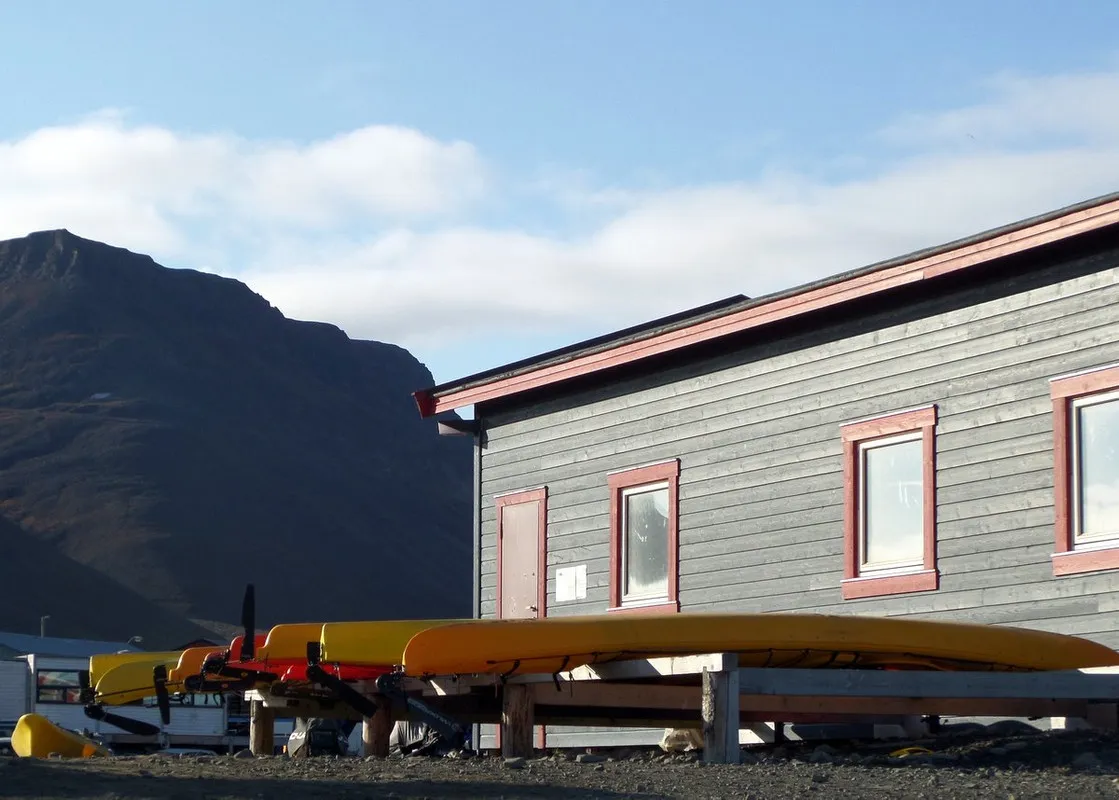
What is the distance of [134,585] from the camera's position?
348ft

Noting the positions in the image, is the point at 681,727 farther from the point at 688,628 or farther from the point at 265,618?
the point at 265,618

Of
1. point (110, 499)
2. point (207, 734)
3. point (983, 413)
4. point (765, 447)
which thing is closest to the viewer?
point (983, 413)

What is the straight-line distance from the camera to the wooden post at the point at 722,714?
1000cm

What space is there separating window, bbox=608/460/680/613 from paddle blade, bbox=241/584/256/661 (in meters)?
5.54

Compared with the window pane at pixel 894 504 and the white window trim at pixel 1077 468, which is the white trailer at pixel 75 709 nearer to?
the window pane at pixel 894 504

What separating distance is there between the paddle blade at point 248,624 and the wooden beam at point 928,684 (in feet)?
12.3

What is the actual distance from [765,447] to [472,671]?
592 centimetres

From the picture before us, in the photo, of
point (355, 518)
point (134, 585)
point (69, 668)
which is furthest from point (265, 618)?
point (69, 668)

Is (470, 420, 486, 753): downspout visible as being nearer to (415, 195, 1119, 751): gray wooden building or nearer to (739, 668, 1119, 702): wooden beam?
(415, 195, 1119, 751): gray wooden building

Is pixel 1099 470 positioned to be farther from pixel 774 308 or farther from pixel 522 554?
pixel 522 554

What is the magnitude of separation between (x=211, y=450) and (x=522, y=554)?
111m

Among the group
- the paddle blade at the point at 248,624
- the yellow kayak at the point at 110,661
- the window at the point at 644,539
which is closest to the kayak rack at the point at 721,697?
the paddle blade at the point at 248,624

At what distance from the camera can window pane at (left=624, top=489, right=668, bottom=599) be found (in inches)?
678

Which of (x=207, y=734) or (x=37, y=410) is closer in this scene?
(x=207, y=734)
